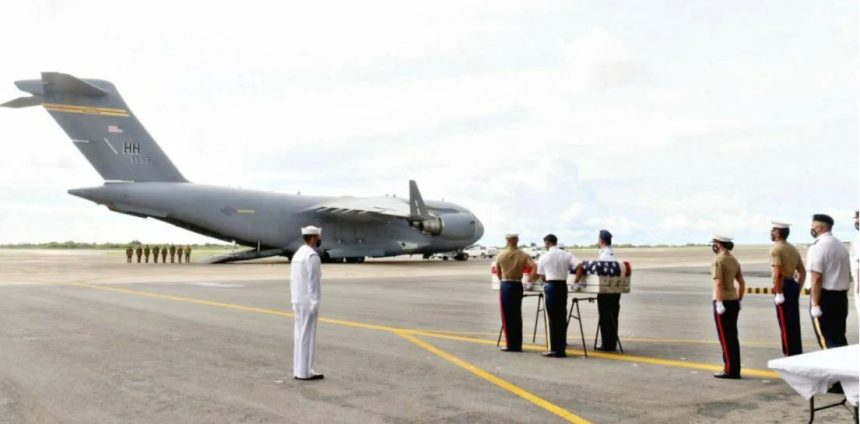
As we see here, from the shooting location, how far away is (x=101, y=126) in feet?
136

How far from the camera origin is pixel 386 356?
11695mm

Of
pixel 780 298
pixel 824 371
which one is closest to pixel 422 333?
pixel 780 298

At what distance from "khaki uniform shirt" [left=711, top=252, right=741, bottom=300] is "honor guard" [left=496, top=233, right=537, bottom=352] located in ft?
10.4

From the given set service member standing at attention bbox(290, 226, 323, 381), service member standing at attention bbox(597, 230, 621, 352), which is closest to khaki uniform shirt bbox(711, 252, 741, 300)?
service member standing at attention bbox(597, 230, 621, 352)

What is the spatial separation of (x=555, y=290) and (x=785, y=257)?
3432 mm

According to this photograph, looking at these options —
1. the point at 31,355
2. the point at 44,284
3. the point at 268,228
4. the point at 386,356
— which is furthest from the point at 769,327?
the point at 268,228

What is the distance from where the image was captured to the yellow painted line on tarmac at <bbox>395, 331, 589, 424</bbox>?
307 inches

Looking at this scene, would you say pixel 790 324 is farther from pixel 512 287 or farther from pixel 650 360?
pixel 512 287

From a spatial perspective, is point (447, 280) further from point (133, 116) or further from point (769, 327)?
point (133, 116)

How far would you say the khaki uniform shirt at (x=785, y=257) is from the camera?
36.0ft

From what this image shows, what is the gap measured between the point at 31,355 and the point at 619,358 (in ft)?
30.1

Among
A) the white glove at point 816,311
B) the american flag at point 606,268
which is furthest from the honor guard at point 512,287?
the white glove at point 816,311

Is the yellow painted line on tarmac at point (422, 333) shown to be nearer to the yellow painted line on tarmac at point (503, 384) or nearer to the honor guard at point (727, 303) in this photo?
the honor guard at point (727, 303)

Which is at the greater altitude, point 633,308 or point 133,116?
point 133,116
